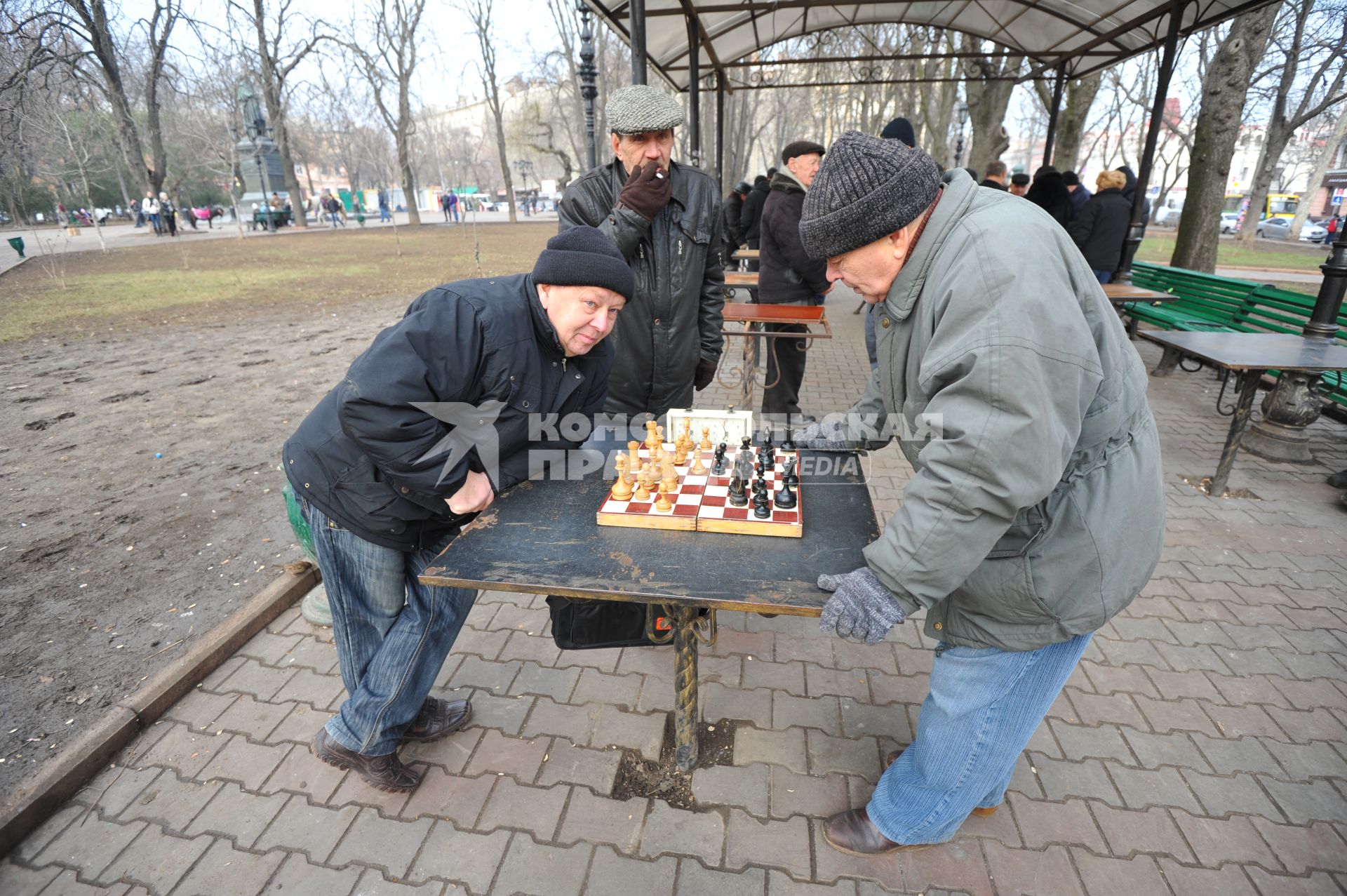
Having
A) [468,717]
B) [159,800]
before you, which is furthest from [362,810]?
[159,800]

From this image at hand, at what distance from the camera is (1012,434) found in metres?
1.29

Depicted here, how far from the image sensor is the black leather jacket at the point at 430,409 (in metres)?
1.78

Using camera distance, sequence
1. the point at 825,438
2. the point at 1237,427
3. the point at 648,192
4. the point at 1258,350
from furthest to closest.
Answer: the point at 1258,350
the point at 1237,427
the point at 648,192
the point at 825,438

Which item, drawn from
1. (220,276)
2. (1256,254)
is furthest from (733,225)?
(1256,254)

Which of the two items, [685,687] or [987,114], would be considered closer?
[685,687]

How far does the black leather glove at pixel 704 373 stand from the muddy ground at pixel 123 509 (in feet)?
8.56

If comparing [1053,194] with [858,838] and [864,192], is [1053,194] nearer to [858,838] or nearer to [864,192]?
[864,192]

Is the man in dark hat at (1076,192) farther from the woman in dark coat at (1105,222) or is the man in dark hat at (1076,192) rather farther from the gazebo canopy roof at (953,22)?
the gazebo canopy roof at (953,22)

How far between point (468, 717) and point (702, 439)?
59.4 inches

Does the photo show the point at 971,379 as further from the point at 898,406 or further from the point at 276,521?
the point at 276,521

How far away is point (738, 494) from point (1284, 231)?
4365 centimetres

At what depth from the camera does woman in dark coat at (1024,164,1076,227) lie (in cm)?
778

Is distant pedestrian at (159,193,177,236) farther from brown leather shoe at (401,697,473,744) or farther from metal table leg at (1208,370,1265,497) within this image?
metal table leg at (1208,370,1265,497)

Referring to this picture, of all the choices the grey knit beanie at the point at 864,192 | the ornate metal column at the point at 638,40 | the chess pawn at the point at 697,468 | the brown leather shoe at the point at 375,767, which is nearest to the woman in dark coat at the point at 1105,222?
the ornate metal column at the point at 638,40
